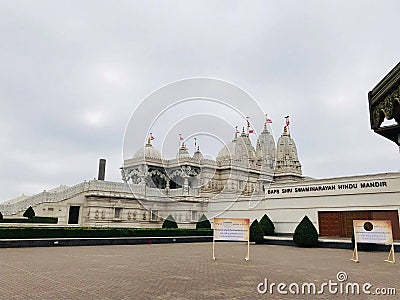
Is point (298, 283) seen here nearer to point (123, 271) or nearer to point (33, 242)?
point (123, 271)

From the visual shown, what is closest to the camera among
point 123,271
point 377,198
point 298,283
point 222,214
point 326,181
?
point 298,283

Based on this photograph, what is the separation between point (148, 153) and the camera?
48688 mm

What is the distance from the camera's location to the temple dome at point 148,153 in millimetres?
48031

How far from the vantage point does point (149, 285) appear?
9.01 metres

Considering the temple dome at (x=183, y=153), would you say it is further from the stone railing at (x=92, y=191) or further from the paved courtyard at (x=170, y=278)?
the paved courtyard at (x=170, y=278)

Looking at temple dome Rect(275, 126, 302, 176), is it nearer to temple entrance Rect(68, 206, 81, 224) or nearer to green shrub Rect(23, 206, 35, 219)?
temple entrance Rect(68, 206, 81, 224)

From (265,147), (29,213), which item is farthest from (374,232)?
(265,147)

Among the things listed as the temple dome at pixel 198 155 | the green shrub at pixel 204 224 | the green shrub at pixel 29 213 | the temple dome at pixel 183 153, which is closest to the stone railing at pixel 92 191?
the green shrub at pixel 29 213

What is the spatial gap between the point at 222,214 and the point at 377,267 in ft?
78.9

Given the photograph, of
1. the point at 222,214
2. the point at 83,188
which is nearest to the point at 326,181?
the point at 222,214

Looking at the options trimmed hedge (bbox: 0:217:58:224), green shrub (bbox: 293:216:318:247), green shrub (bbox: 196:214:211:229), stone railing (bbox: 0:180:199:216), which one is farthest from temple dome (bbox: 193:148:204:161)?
green shrub (bbox: 293:216:318:247)

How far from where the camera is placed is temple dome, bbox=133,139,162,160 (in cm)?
4803

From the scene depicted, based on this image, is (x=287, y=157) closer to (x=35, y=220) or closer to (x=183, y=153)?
(x=183, y=153)

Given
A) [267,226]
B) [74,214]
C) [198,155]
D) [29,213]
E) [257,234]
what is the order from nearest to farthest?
[257,234] → [267,226] → [29,213] → [74,214] → [198,155]
